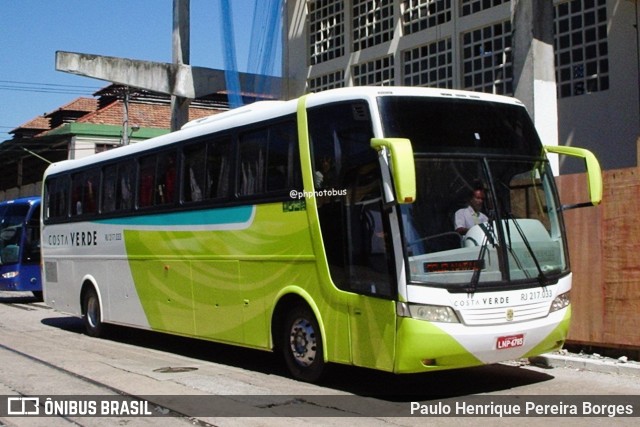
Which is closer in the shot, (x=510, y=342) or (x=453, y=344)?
(x=453, y=344)

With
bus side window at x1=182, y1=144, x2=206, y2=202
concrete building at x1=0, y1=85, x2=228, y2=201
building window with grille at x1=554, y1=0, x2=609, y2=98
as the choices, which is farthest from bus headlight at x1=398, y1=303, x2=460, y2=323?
concrete building at x1=0, y1=85, x2=228, y2=201

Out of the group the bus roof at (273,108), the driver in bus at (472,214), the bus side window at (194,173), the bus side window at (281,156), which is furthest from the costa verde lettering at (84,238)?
the driver in bus at (472,214)

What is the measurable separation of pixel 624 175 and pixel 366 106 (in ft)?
12.1

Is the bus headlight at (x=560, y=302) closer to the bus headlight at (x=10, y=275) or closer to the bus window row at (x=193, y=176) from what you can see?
the bus window row at (x=193, y=176)

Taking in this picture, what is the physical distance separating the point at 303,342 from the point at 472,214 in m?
2.63

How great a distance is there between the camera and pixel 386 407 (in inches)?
324

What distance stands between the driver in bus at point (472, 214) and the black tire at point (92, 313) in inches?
342

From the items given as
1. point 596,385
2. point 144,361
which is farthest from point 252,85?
point 596,385

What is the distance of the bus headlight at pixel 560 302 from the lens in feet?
28.2

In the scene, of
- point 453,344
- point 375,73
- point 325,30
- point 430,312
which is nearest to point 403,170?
point 430,312

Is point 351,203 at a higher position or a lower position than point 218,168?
lower

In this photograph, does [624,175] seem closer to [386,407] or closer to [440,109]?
[440,109]

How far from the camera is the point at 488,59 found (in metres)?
17.9

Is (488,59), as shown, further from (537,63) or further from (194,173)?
(194,173)
